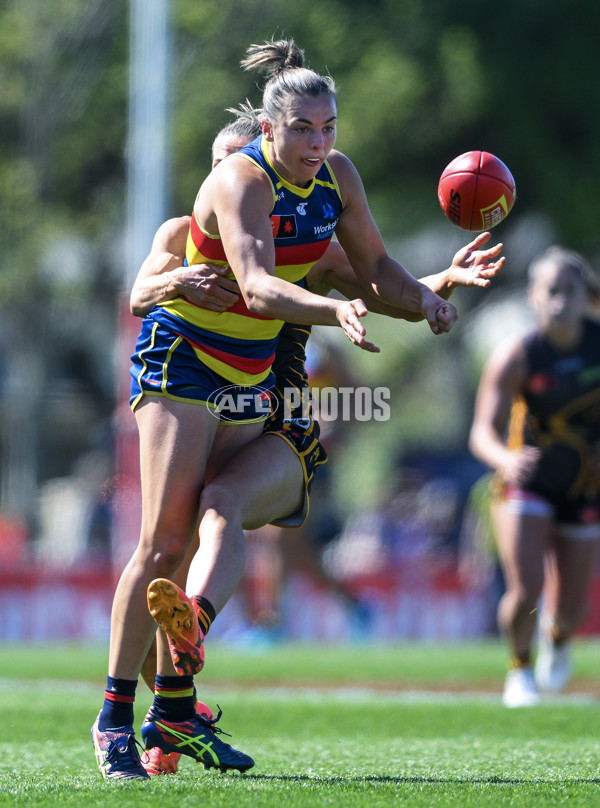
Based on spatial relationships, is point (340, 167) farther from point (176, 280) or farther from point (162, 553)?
point (162, 553)

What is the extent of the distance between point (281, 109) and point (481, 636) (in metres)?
11.2

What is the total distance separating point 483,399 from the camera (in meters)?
8.00

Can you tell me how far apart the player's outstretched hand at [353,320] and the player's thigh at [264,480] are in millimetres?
755

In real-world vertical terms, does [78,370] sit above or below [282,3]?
below

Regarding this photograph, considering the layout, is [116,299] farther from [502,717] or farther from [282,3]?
[502,717]

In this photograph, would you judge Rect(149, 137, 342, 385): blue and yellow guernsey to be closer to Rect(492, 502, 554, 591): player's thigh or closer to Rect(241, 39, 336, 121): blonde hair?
Rect(241, 39, 336, 121): blonde hair

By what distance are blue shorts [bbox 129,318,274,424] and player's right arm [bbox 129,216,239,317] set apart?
0.38 feet

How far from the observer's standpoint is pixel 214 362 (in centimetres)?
465

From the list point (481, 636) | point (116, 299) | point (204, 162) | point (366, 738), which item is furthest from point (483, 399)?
point (116, 299)

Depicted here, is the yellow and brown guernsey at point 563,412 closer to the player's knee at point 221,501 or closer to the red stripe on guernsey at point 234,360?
the red stripe on guernsey at point 234,360

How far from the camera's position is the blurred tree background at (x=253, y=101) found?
23656mm

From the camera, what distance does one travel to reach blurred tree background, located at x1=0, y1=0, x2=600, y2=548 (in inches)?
931

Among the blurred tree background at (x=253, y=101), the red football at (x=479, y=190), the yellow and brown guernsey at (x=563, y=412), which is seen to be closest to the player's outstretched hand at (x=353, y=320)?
the red football at (x=479, y=190)

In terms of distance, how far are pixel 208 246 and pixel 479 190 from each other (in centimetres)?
Answer: 106
